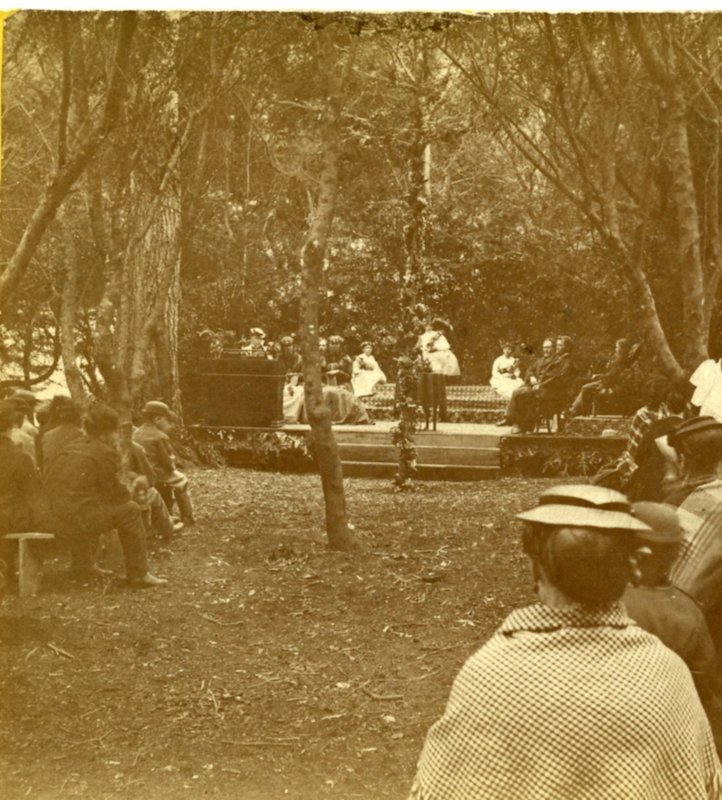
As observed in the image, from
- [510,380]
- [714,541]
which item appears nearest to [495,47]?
[510,380]

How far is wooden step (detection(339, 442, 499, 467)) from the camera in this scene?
3844 millimetres

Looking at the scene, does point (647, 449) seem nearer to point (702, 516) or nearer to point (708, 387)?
point (708, 387)

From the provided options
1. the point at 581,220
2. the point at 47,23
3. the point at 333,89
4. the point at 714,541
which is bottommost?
the point at 714,541

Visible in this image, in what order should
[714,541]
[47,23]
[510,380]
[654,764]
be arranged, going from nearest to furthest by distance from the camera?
[654,764]
[714,541]
[47,23]
[510,380]

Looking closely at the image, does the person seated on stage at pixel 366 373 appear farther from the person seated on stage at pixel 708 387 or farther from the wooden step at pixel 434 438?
the person seated on stage at pixel 708 387

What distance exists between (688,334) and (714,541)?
3.39 ft

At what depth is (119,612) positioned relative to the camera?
3512mm

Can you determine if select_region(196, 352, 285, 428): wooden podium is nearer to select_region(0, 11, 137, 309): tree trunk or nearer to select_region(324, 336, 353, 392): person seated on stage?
select_region(324, 336, 353, 392): person seated on stage

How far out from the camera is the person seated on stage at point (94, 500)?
3576 millimetres

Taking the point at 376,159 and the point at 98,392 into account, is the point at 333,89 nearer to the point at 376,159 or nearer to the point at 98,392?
the point at 376,159

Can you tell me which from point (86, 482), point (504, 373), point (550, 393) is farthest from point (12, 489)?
point (550, 393)

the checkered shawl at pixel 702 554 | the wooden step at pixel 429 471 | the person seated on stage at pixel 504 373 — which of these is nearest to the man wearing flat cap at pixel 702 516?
the checkered shawl at pixel 702 554

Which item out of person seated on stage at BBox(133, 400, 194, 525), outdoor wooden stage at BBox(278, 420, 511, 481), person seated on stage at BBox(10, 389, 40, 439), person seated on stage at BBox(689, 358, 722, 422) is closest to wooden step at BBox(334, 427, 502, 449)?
outdoor wooden stage at BBox(278, 420, 511, 481)

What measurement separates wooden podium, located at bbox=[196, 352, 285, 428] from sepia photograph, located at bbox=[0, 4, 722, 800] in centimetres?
2
